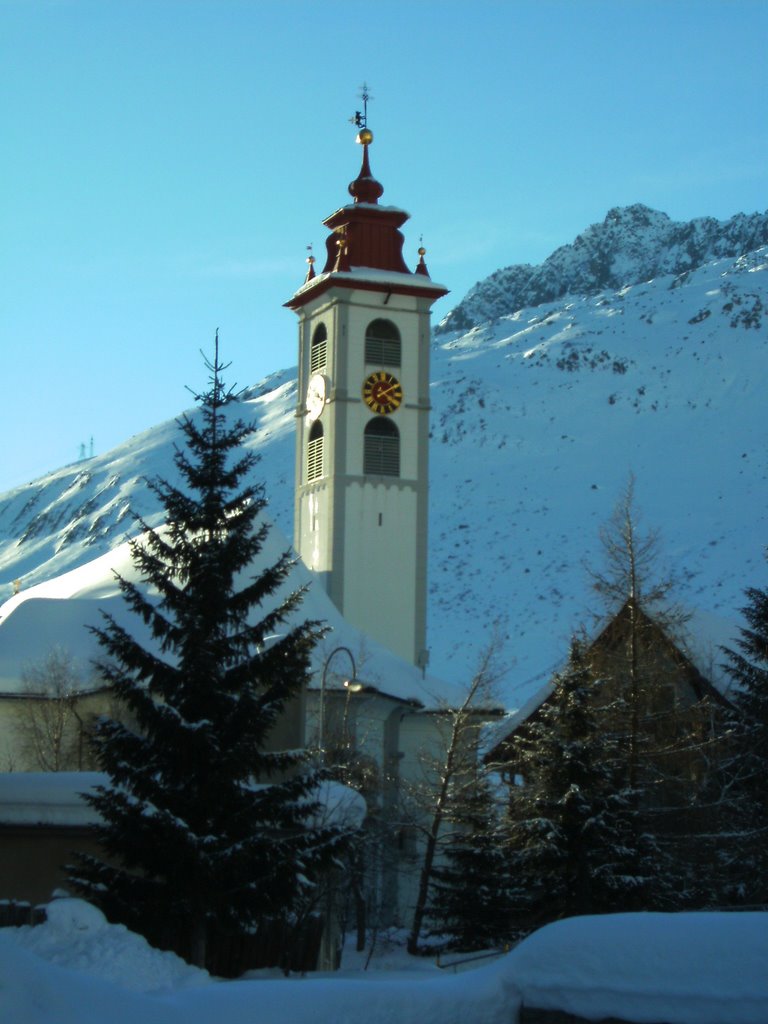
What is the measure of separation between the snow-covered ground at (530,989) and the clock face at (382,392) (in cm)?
4333

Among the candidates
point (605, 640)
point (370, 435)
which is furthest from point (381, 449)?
point (605, 640)

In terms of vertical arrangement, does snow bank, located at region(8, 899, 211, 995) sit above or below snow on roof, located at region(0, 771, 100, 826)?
below

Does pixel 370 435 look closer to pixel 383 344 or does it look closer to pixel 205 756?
pixel 383 344

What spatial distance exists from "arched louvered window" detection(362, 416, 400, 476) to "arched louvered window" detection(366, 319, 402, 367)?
1830 mm

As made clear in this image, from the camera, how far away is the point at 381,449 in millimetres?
51719

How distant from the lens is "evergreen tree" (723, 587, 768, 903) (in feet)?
72.9

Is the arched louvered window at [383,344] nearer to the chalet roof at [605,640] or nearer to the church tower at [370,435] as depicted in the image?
the church tower at [370,435]

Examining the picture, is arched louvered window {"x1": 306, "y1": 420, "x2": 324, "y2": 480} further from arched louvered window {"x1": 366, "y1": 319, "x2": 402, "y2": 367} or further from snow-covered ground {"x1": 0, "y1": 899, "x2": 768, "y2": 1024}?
snow-covered ground {"x1": 0, "y1": 899, "x2": 768, "y2": 1024}

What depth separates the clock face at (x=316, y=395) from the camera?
Answer: 52344 millimetres

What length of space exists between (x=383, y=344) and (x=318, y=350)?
7.66 feet

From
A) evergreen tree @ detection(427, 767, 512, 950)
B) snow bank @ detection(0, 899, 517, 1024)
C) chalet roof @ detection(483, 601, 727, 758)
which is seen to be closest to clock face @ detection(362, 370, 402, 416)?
chalet roof @ detection(483, 601, 727, 758)

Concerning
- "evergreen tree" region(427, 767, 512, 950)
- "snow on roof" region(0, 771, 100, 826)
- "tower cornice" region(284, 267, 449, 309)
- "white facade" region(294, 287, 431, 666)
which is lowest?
"evergreen tree" region(427, 767, 512, 950)

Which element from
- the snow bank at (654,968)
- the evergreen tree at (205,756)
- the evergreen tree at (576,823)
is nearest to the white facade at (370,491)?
the evergreen tree at (576,823)

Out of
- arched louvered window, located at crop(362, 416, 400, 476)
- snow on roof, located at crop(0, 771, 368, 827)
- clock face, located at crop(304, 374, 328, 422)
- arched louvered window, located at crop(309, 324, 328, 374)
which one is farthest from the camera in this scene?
arched louvered window, located at crop(309, 324, 328, 374)
